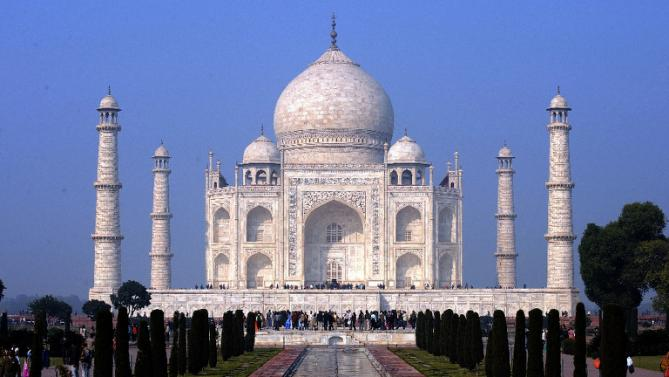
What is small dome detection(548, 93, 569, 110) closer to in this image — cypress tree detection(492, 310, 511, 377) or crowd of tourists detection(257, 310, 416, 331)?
crowd of tourists detection(257, 310, 416, 331)

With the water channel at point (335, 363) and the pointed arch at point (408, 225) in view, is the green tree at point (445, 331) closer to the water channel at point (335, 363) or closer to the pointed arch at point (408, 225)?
the water channel at point (335, 363)

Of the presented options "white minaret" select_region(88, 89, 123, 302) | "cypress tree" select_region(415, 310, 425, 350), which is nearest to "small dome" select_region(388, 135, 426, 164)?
"white minaret" select_region(88, 89, 123, 302)

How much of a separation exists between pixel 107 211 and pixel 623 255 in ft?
51.3

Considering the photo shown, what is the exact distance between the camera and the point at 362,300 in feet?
129

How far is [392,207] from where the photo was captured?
141 ft

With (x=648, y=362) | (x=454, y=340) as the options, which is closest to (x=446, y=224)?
(x=454, y=340)

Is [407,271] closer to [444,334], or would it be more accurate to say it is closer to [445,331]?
[444,334]

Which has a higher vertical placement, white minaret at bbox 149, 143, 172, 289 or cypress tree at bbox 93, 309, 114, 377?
white minaret at bbox 149, 143, 172, 289

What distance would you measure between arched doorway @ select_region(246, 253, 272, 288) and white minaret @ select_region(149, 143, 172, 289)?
2951mm

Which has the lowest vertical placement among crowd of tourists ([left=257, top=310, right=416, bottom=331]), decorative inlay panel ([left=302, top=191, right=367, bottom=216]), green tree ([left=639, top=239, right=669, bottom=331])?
crowd of tourists ([left=257, top=310, right=416, bottom=331])

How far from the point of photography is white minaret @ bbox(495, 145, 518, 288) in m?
44.6

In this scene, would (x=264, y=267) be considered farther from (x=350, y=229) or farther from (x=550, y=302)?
(x=550, y=302)

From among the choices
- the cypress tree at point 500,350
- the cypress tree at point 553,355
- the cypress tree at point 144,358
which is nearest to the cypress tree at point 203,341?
the cypress tree at point 144,358

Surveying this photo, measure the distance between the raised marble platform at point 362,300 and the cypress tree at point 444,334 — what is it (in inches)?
528
